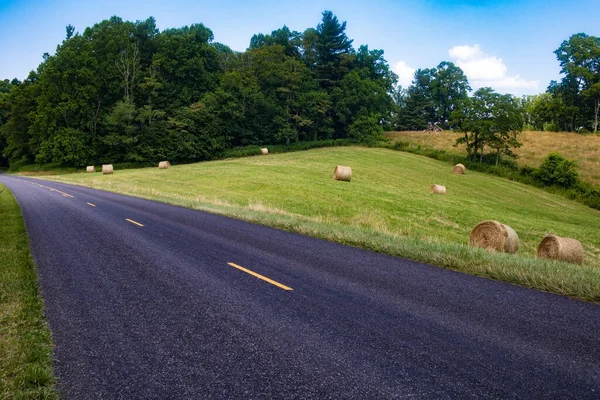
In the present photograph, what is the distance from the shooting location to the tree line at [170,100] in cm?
5528

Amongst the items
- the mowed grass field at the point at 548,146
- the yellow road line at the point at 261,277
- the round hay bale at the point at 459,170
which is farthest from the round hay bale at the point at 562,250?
the mowed grass field at the point at 548,146

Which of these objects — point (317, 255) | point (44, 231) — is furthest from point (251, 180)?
point (317, 255)

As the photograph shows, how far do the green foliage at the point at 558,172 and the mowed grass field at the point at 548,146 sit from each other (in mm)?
2175

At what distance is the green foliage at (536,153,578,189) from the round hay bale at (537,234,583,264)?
34.3m

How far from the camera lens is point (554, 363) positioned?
12.5 ft

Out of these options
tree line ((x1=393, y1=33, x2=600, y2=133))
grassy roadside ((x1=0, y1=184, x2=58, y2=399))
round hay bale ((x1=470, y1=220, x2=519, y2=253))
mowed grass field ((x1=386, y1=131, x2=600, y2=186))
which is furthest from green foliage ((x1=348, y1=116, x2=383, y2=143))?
grassy roadside ((x1=0, y1=184, x2=58, y2=399))

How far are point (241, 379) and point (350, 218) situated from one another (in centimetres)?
1395

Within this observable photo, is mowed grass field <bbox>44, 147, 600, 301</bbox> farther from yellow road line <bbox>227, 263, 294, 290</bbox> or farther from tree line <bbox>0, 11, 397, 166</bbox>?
tree line <bbox>0, 11, 397, 166</bbox>

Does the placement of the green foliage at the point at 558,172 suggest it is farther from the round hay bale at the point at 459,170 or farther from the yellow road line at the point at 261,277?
the yellow road line at the point at 261,277

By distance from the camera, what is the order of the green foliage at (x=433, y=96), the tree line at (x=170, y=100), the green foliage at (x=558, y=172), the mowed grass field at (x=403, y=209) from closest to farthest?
the mowed grass field at (x=403, y=209)
the green foliage at (x=558, y=172)
the tree line at (x=170, y=100)
the green foliage at (x=433, y=96)

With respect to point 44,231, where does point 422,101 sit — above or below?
above

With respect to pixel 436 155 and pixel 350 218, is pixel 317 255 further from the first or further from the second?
pixel 436 155

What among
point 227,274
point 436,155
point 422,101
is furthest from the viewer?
point 422,101

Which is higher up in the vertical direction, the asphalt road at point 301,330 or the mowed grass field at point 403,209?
the asphalt road at point 301,330
